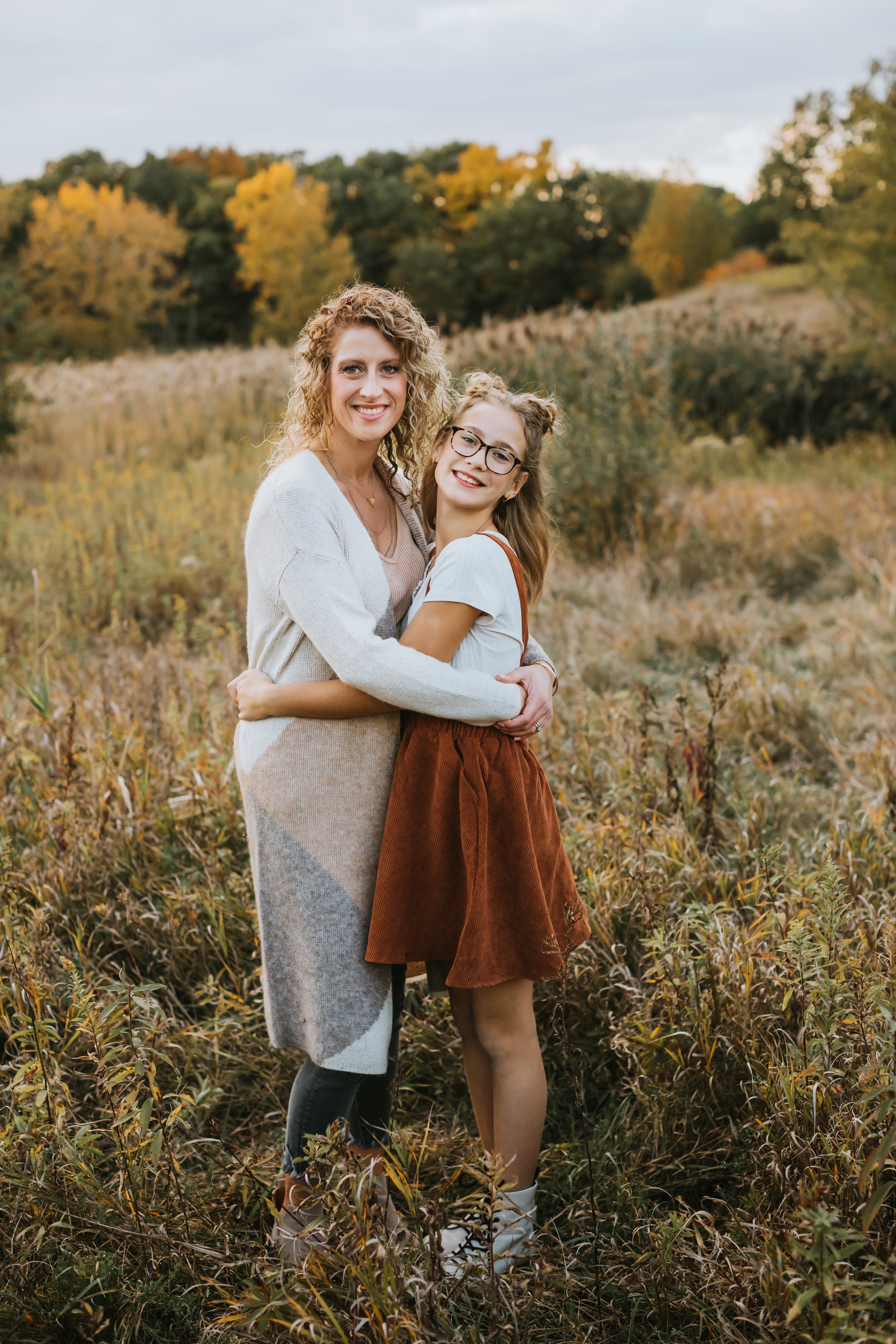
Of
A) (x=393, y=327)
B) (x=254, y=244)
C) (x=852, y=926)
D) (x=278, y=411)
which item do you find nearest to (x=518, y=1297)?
(x=852, y=926)

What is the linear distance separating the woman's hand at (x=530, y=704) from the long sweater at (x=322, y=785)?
0.05 meters

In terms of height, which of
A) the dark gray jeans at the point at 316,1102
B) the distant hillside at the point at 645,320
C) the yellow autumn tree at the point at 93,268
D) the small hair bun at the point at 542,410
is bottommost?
the dark gray jeans at the point at 316,1102

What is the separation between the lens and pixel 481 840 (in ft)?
5.97

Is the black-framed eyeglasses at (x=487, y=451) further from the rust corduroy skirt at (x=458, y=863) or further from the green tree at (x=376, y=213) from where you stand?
the green tree at (x=376, y=213)

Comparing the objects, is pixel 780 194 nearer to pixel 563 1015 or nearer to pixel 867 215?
pixel 867 215

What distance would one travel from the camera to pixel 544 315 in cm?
1037

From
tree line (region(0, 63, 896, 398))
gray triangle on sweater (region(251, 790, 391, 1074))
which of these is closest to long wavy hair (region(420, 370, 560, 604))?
gray triangle on sweater (region(251, 790, 391, 1074))

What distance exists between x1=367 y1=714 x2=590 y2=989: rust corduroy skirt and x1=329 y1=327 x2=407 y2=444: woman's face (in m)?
0.64

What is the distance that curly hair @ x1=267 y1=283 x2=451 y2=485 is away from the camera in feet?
6.47

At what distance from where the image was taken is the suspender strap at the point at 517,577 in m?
1.92

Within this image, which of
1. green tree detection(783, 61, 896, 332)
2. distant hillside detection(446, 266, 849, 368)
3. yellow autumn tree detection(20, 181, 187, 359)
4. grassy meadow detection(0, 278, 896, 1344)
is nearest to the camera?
grassy meadow detection(0, 278, 896, 1344)

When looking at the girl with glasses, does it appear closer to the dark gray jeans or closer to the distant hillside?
the dark gray jeans

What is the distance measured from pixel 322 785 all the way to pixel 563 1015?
646 millimetres

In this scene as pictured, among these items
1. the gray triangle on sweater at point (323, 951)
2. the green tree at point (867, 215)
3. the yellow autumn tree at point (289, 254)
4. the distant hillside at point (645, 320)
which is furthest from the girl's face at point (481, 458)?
the yellow autumn tree at point (289, 254)
